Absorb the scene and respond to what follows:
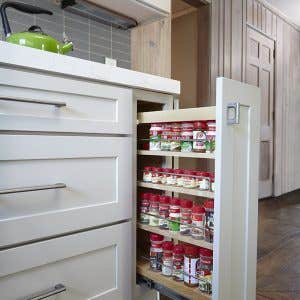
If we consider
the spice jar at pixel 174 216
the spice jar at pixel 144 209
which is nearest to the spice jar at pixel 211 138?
the spice jar at pixel 174 216

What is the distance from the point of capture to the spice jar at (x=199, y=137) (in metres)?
0.94

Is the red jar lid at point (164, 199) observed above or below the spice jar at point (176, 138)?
below

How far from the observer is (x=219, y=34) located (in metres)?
2.72

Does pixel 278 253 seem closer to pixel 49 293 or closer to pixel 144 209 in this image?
pixel 144 209

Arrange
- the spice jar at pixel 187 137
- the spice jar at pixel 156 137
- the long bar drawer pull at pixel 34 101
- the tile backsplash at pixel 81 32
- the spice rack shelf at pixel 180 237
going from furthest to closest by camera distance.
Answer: the tile backsplash at pixel 81 32
the spice jar at pixel 156 137
the spice jar at pixel 187 137
the spice rack shelf at pixel 180 237
the long bar drawer pull at pixel 34 101

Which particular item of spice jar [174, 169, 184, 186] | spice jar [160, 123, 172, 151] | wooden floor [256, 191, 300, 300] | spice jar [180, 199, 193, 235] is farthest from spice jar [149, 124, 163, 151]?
wooden floor [256, 191, 300, 300]

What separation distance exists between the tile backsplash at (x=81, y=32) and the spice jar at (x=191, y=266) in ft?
3.36

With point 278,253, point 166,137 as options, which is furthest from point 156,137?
point 278,253

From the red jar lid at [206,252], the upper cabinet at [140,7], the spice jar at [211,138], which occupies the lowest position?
the red jar lid at [206,252]

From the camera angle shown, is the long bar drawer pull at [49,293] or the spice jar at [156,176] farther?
the spice jar at [156,176]

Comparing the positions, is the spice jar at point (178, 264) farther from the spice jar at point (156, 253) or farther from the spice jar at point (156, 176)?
the spice jar at point (156, 176)

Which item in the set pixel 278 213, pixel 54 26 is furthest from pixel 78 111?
pixel 278 213

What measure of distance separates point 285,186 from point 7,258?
12.7 ft

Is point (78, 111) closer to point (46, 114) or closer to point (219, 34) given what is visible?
point (46, 114)
